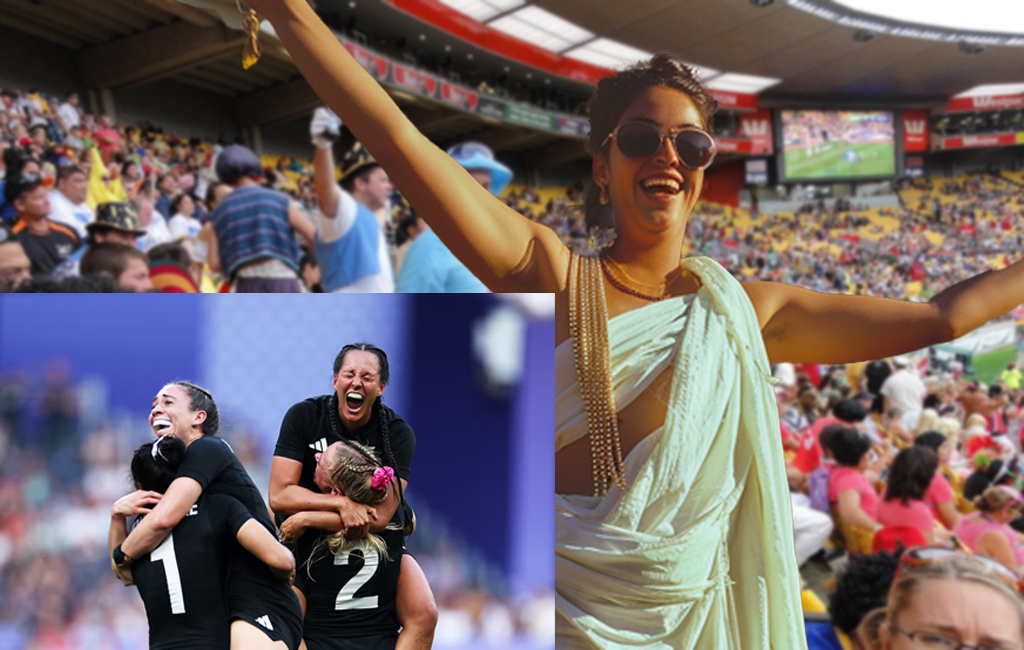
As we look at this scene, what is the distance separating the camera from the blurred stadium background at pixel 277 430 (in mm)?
1531

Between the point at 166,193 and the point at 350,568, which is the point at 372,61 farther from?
the point at 350,568

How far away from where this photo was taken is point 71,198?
558 centimetres

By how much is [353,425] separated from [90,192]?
693cm

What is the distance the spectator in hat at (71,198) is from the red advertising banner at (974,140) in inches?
1247

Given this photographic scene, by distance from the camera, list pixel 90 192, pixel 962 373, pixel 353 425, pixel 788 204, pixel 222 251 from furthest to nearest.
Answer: pixel 788 204
pixel 962 373
pixel 90 192
pixel 222 251
pixel 353 425

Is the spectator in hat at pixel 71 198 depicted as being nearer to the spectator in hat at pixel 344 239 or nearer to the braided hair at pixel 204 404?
the spectator in hat at pixel 344 239

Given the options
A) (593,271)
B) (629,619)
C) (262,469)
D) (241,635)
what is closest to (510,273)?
(593,271)

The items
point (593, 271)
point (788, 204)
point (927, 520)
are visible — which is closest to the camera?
point (593, 271)

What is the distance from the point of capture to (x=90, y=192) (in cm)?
731

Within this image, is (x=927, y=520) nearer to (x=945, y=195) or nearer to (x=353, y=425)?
(x=353, y=425)

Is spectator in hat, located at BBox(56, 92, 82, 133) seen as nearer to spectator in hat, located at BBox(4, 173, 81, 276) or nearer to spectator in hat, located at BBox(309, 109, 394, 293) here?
spectator in hat, located at BBox(4, 173, 81, 276)

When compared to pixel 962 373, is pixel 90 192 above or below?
above

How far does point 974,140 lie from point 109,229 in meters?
33.0

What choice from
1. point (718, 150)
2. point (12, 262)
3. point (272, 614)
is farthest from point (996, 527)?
point (12, 262)
